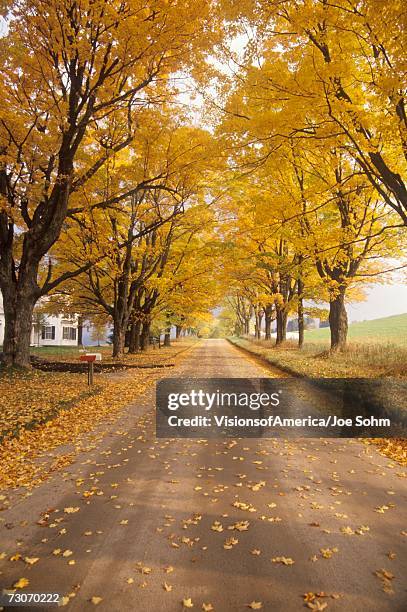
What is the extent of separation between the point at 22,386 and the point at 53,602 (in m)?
9.65

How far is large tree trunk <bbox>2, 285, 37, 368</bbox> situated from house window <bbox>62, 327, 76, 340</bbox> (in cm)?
4288

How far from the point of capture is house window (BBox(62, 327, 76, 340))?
55.7m

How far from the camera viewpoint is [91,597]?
9.78 feet

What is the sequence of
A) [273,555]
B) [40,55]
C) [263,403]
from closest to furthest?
1. [273,555]
2. [263,403]
3. [40,55]

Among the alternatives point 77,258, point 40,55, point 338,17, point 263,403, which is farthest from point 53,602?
point 77,258

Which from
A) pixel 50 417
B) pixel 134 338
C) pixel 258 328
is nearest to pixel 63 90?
pixel 50 417

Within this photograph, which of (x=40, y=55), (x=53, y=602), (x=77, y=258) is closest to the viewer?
(x=53, y=602)

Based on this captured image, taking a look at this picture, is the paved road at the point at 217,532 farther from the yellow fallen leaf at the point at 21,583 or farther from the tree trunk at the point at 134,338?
the tree trunk at the point at 134,338

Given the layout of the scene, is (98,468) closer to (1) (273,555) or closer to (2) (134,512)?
(2) (134,512)

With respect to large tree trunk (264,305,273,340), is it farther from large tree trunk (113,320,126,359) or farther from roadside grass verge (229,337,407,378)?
roadside grass verge (229,337,407,378)

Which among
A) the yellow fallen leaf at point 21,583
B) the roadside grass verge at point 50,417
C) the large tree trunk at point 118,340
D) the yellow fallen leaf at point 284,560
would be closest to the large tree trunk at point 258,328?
the large tree trunk at point 118,340

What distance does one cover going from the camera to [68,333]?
2235 inches

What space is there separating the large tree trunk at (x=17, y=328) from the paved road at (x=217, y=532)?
343 inches

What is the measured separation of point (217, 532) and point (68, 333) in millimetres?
55884
